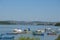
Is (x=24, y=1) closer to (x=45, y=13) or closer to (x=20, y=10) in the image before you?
(x=20, y=10)

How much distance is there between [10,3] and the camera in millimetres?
1790

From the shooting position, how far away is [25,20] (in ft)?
5.90

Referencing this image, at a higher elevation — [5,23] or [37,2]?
[37,2]

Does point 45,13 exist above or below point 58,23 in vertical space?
above

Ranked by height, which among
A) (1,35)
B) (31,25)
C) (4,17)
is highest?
(4,17)

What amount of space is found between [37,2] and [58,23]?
0.40 m

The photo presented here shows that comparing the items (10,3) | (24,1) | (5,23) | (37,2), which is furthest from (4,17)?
(37,2)

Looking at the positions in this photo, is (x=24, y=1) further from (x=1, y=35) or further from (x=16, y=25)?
(x=1, y=35)

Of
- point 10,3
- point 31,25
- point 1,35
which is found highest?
point 10,3

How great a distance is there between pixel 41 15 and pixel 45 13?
0.20 ft

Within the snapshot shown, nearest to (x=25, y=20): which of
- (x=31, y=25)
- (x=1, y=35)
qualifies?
(x=31, y=25)

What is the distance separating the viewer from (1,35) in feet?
5.81

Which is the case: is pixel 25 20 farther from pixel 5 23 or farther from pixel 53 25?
pixel 53 25

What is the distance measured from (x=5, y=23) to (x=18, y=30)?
0.63ft
